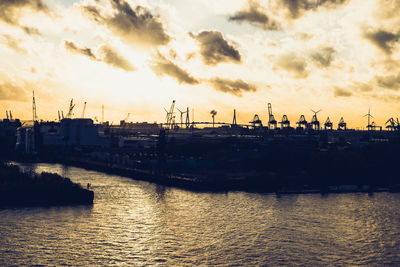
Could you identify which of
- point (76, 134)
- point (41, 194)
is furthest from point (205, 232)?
point (76, 134)

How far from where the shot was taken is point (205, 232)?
3819 centimetres

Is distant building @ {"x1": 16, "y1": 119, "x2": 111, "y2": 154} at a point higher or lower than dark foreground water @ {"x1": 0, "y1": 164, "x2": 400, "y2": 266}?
higher

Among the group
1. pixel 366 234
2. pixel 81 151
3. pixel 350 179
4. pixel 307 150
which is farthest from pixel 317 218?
pixel 81 151

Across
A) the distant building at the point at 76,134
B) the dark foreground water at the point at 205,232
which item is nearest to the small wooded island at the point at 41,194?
the dark foreground water at the point at 205,232

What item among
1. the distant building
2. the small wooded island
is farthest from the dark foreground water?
the distant building

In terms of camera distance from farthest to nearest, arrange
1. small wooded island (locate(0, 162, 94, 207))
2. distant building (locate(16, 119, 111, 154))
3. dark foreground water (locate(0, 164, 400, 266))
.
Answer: distant building (locate(16, 119, 111, 154)) → small wooded island (locate(0, 162, 94, 207)) → dark foreground water (locate(0, 164, 400, 266))

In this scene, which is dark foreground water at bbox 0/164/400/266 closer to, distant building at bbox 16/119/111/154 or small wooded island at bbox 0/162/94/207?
small wooded island at bbox 0/162/94/207

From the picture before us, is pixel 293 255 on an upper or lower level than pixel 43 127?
lower

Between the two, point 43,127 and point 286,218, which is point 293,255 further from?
point 43,127

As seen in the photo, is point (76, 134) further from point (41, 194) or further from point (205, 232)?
point (205, 232)

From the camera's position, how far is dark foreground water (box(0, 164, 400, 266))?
102ft

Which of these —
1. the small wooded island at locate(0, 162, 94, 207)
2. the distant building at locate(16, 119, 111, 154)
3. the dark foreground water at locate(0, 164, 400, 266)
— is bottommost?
the dark foreground water at locate(0, 164, 400, 266)

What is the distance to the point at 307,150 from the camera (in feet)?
335

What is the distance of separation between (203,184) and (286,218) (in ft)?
77.3
